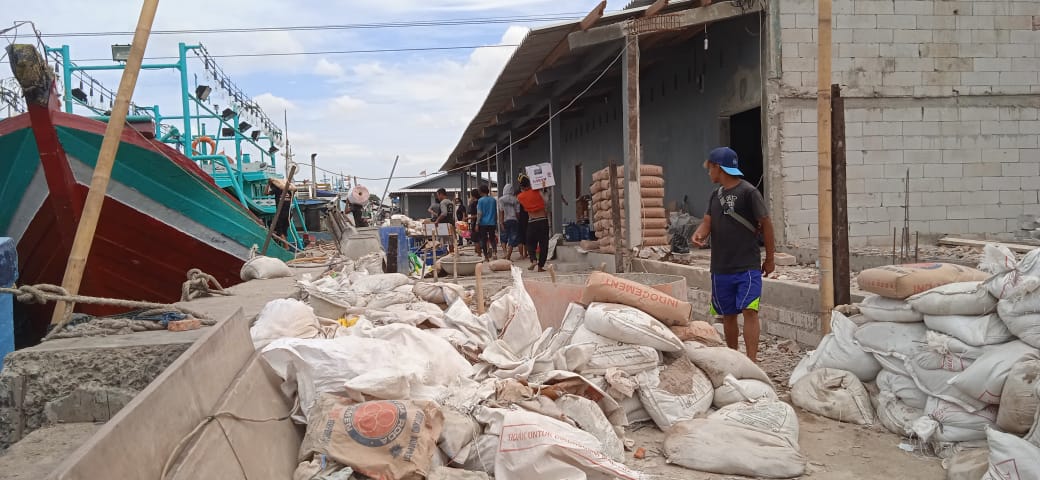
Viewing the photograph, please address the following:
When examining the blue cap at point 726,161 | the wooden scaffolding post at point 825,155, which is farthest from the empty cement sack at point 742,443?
the blue cap at point 726,161

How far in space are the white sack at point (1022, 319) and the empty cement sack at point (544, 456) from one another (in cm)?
192

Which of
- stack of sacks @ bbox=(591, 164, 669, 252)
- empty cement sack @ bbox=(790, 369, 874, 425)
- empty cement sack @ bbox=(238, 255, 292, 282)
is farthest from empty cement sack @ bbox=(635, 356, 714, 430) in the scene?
stack of sacks @ bbox=(591, 164, 669, 252)

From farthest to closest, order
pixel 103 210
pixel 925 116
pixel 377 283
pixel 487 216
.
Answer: pixel 487 216 < pixel 925 116 < pixel 103 210 < pixel 377 283

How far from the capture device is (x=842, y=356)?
13.4ft

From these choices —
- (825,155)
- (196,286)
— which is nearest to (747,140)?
(825,155)

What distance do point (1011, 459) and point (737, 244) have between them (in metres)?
2.10

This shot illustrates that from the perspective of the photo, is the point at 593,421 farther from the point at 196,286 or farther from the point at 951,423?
the point at 196,286

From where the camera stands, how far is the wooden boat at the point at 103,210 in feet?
22.2

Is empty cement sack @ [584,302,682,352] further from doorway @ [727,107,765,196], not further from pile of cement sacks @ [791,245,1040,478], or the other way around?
doorway @ [727,107,765,196]

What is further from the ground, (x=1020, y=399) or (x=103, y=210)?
(x=103, y=210)

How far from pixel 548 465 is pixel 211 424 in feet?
4.17

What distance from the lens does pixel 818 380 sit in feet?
13.1

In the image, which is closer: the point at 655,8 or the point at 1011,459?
the point at 1011,459

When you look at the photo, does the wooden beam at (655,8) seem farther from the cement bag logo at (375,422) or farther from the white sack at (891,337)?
the cement bag logo at (375,422)
